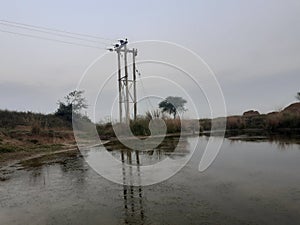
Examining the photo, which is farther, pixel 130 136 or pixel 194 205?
pixel 130 136

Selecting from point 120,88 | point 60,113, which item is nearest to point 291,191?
point 120,88

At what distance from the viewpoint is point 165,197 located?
204 inches

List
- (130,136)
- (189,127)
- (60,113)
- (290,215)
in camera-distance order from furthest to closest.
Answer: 1. (60,113)
2. (189,127)
3. (130,136)
4. (290,215)

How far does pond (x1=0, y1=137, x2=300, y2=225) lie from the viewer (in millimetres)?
4176

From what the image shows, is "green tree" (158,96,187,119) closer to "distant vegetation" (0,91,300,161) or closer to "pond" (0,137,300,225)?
"distant vegetation" (0,91,300,161)

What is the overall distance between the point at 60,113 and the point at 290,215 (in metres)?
27.6

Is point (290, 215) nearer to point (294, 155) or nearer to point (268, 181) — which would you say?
point (268, 181)

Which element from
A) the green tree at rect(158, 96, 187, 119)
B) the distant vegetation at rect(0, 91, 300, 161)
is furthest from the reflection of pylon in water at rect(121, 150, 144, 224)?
the green tree at rect(158, 96, 187, 119)

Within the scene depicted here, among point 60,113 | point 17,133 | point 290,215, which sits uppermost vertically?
point 60,113

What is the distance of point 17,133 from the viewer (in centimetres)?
1700

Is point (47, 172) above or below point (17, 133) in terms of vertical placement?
below

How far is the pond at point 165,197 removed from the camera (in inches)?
164

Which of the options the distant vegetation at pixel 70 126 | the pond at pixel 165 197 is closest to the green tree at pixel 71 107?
the distant vegetation at pixel 70 126

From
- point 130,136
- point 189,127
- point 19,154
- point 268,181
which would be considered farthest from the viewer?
point 189,127
